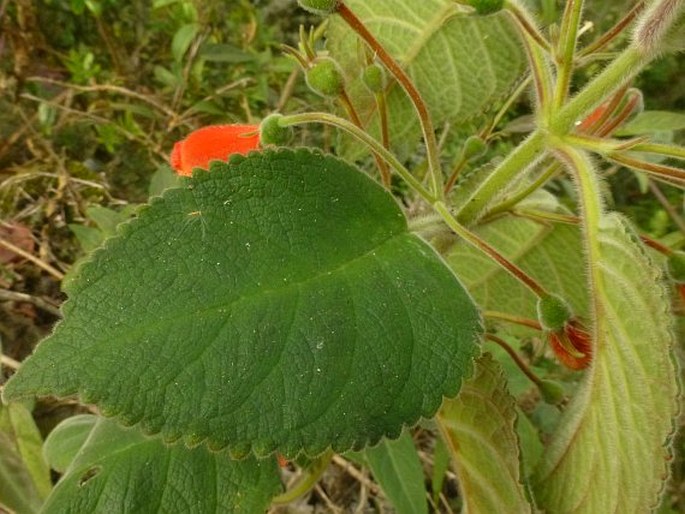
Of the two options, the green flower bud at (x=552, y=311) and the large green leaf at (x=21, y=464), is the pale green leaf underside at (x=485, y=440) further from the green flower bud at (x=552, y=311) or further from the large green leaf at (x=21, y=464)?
the large green leaf at (x=21, y=464)

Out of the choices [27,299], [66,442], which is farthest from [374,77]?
[27,299]

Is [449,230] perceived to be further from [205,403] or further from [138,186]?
[138,186]

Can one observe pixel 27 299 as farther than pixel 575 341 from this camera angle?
Yes

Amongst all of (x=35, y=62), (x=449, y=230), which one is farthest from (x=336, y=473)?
(x=35, y=62)

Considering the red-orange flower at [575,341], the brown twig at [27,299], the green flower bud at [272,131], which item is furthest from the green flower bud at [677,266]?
the brown twig at [27,299]

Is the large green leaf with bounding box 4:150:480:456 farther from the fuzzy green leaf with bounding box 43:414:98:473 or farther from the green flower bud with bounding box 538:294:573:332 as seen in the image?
the fuzzy green leaf with bounding box 43:414:98:473

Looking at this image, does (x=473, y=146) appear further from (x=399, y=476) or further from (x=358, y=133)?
(x=399, y=476)
